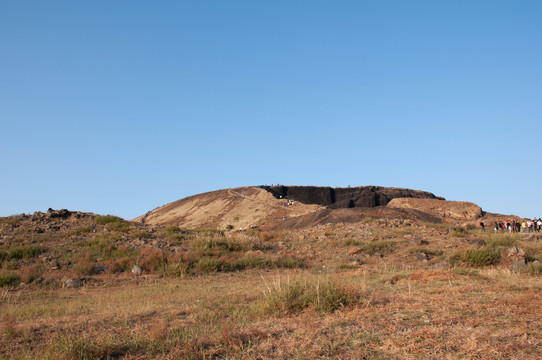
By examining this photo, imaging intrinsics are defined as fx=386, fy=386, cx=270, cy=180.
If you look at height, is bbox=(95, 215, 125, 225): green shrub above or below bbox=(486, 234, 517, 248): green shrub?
above

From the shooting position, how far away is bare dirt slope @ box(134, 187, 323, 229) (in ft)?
198

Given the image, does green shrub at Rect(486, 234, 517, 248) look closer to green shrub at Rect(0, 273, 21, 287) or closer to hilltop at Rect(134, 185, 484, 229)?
hilltop at Rect(134, 185, 484, 229)

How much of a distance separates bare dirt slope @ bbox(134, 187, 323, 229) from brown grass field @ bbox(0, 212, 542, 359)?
3554cm

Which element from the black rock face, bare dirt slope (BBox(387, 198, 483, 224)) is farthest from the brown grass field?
the black rock face

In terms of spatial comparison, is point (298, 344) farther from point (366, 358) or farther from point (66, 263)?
point (66, 263)

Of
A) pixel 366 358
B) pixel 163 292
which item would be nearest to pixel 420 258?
pixel 163 292

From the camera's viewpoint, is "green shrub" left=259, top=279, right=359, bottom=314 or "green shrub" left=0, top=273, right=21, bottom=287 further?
"green shrub" left=0, top=273, right=21, bottom=287

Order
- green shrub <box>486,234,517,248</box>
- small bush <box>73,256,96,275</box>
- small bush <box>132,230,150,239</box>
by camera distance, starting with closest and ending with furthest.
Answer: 1. small bush <box>73,256,96,275</box>
2. green shrub <box>486,234,517,248</box>
3. small bush <box>132,230,150,239</box>

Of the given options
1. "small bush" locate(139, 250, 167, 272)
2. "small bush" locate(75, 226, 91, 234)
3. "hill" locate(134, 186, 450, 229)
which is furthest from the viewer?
"hill" locate(134, 186, 450, 229)

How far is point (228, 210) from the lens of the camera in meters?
69.8

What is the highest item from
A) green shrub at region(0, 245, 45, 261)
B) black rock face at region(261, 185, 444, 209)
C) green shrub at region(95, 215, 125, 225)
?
black rock face at region(261, 185, 444, 209)

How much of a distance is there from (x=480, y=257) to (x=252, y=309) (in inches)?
414

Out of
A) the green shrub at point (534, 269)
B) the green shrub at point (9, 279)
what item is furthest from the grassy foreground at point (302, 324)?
the green shrub at point (9, 279)

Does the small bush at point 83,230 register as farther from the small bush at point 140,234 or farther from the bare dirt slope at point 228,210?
the bare dirt slope at point 228,210
